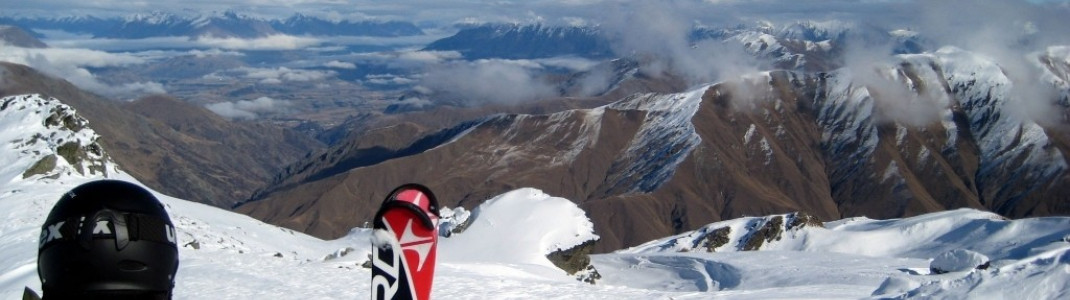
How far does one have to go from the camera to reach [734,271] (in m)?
69.2

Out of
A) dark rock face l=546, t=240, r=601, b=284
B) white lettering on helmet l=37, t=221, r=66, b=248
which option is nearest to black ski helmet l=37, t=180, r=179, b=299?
white lettering on helmet l=37, t=221, r=66, b=248

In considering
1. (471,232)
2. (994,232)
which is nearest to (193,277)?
(471,232)

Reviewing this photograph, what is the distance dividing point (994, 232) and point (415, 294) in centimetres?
11927

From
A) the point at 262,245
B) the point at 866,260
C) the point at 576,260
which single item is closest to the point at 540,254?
the point at 576,260

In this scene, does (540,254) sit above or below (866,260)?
above

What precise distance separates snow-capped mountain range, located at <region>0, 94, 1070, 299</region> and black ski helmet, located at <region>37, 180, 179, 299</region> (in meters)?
21.2

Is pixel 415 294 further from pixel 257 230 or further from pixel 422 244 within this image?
pixel 257 230

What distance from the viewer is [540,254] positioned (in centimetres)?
6431

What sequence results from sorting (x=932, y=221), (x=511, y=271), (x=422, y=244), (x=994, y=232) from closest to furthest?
(x=422, y=244), (x=511, y=271), (x=994, y=232), (x=932, y=221)

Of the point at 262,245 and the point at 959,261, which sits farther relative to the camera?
the point at 262,245

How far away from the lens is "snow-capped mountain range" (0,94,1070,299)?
2794 centimetres

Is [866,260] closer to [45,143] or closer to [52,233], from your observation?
[45,143]

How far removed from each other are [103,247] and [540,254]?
58.8 meters

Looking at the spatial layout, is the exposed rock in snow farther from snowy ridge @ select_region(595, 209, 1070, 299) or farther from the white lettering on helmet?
the white lettering on helmet
